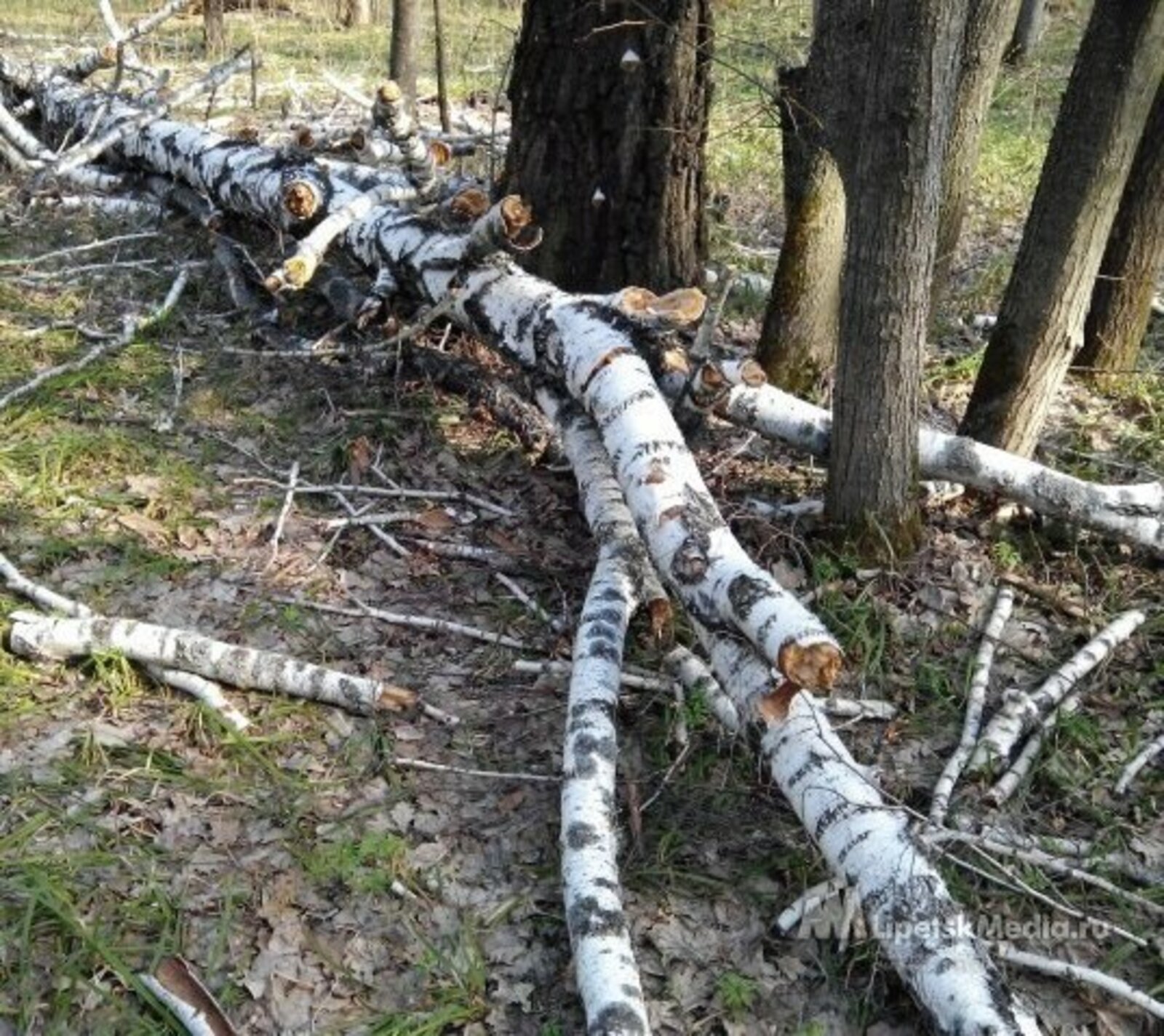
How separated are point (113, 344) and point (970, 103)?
3954 mm

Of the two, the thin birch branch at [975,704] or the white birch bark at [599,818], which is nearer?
the white birch bark at [599,818]

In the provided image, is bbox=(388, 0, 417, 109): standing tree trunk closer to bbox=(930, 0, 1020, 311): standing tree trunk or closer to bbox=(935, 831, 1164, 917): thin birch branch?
bbox=(930, 0, 1020, 311): standing tree trunk

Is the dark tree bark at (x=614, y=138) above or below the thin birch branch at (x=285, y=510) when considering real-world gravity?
above

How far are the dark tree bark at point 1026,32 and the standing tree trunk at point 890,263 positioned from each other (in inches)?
405

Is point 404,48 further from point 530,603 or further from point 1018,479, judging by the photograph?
point 1018,479

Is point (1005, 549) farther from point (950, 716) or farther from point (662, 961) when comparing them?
point (662, 961)

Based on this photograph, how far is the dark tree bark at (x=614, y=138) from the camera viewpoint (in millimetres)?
4379

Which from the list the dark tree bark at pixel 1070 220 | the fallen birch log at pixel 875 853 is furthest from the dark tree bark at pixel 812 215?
the fallen birch log at pixel 875 853

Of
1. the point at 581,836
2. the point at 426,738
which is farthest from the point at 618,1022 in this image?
the point at 426,738

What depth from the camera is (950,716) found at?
11.0 ft

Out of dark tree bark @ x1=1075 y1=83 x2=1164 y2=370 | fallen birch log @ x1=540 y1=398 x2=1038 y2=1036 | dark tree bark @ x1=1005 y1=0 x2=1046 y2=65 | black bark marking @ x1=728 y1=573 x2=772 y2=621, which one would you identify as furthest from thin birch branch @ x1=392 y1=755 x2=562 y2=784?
dark tree bark @ x1=1005 y1=0 x2=1046 y2=65

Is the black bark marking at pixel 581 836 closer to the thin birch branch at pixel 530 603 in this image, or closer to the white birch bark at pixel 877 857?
the white birch bark at pixel 877 857

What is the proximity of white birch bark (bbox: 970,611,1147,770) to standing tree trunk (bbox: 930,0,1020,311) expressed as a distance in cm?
181

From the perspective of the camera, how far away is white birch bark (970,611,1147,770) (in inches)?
124
